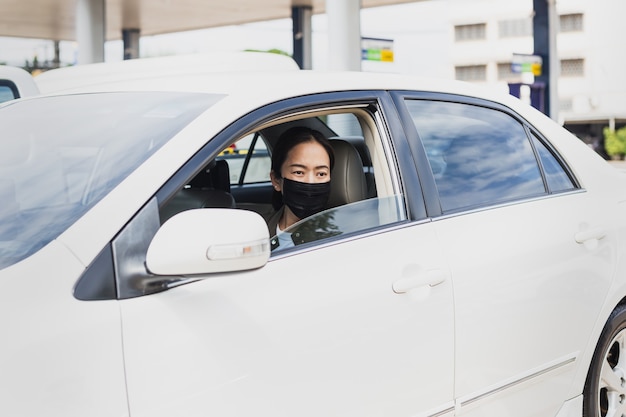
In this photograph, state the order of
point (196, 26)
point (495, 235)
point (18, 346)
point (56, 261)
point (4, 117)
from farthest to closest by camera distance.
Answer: point (196, 26)
point (495, 235)
point (4, 117)
point (56, 261)
point (18, 346)

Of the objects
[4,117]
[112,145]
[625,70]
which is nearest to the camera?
[112,145]

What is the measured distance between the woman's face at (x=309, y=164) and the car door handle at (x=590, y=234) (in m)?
0.99

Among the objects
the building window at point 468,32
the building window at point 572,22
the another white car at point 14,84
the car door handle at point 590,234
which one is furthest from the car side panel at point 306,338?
the building window at point 468,32

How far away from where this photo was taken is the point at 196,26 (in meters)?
32.4

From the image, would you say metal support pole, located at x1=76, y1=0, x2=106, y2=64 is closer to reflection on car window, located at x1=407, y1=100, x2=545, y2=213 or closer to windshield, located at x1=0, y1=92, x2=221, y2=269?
reflection on car window, located at x1=407, y1=100, x2=545, y2=213

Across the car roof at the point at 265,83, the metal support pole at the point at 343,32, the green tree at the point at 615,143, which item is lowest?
the car roof at the point at 265,83

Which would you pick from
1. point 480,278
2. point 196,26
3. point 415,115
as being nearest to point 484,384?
point 480,278

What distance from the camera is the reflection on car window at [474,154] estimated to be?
9.52 ft

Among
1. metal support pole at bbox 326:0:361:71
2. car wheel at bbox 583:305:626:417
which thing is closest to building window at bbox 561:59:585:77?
metal support pole at bbox 326:0:361:71

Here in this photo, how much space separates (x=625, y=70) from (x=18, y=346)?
71.6 metres

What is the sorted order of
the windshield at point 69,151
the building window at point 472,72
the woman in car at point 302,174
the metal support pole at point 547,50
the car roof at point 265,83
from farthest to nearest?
Answer: the building window at point 472,72, the metal support pole at point 547,50, the woman in car at point 302,174, the car roof at point 265,83, the windshield at point 69,151

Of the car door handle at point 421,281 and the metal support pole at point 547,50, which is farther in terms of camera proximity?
the metal support pole at point 547,50

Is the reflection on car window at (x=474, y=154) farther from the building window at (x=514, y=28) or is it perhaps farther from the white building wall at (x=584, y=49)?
A: the building window at (x=514, y=28)

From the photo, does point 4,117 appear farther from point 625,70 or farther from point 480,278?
point 625,70
